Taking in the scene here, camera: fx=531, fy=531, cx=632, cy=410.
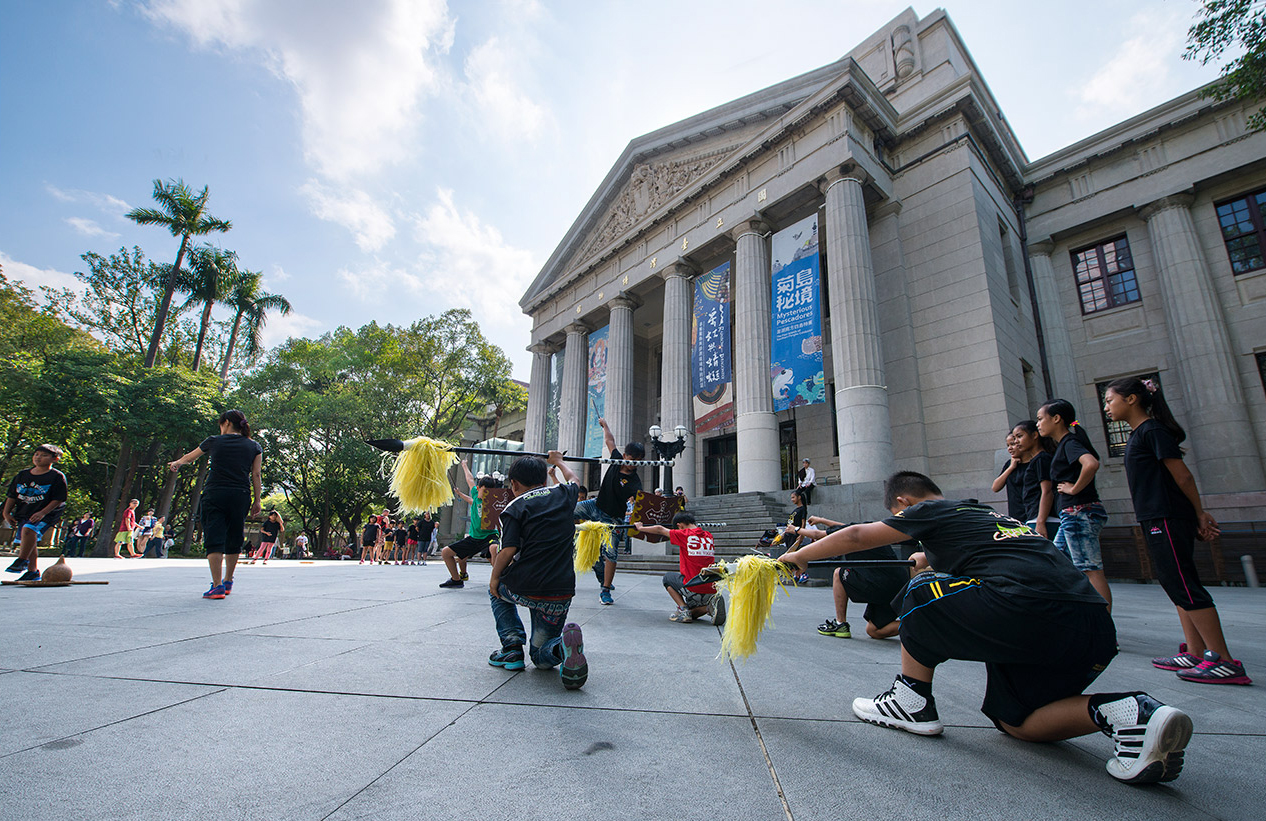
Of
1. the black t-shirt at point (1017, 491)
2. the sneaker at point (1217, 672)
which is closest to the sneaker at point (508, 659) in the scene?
the sneaker at point (1217, 672)

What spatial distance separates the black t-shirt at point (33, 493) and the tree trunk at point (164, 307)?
946 inches

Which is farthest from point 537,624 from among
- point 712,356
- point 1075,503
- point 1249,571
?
point 712,356

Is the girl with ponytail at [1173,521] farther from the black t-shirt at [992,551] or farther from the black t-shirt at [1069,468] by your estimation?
the black t-shirt at [992,551]

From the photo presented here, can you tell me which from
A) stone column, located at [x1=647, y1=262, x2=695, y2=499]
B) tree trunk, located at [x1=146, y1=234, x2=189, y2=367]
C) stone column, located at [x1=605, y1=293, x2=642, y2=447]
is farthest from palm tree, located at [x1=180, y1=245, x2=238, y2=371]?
stone column, located at [x1=647, y1=262, x2=695, y2=499]

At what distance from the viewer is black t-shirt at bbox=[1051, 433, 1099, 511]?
4434 mm

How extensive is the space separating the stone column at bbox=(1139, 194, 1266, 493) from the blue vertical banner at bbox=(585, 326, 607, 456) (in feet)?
64.2

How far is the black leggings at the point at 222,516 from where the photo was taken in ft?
19.4

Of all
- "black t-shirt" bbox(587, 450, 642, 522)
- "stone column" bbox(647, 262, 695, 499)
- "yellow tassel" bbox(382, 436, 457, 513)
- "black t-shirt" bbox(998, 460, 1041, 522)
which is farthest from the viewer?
"stone column" bbox(647, 262, 695, 499)

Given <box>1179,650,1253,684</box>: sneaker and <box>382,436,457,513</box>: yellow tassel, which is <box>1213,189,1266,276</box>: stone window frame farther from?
<box>382,436,457,513</box>: yellow tassel

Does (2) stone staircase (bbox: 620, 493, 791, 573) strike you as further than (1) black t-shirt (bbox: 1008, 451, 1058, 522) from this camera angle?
Yes

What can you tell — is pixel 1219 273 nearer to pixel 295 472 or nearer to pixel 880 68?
pixel 880 68

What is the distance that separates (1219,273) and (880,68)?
13.4m

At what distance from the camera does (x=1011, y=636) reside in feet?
7.20

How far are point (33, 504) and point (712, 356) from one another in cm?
1611
